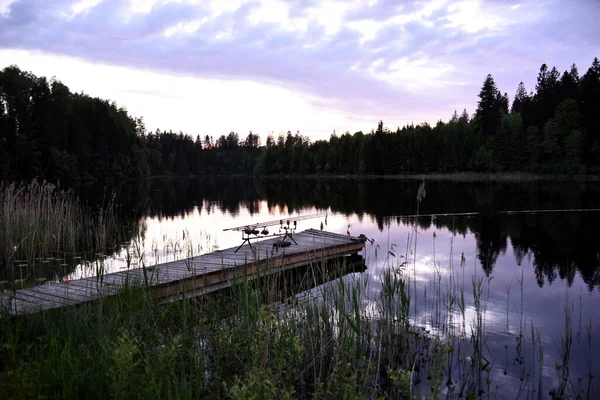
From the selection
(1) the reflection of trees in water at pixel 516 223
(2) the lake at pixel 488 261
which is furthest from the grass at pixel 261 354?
(1) the reflection of trees in water at pixel 516 223

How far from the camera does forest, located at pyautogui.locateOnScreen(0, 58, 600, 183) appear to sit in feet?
174

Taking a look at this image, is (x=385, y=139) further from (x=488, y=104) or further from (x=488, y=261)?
(x=488, y=261)

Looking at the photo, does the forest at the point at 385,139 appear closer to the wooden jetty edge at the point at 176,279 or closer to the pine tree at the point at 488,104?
the pine tree at the point at 488,104

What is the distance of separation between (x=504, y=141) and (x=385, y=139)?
29.5m

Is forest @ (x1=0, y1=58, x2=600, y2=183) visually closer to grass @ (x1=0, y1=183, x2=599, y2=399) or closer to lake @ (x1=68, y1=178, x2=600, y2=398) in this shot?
lake @ (x1=68, y1=178, x2=600, y2=398)

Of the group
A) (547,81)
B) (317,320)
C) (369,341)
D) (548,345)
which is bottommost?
(548,345)

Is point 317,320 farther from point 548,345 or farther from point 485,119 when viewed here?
point 485,119

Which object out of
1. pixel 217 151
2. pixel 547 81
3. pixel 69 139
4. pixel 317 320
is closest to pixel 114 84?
pixel 69 139

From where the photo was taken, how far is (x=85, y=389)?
396 cm

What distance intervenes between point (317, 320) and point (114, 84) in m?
35.6

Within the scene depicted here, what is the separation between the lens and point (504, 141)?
72062 millimetres

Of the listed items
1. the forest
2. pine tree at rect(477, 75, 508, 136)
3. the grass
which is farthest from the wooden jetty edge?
pine tree at rect(477, 75, 508, 136)

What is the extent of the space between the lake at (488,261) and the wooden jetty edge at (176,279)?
0.71 m

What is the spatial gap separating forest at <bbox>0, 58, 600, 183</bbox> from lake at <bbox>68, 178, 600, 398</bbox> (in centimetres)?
2900
